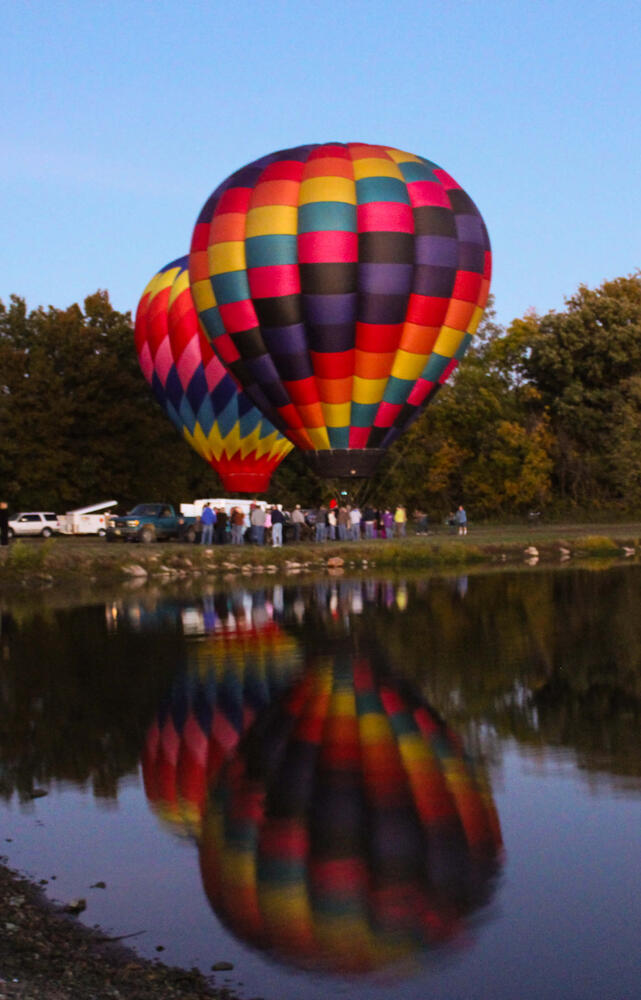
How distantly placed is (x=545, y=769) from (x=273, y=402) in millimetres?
28954

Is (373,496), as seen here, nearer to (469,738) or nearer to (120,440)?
(120,440)

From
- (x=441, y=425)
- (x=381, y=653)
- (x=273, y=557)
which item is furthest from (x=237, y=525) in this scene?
(x=441, y=425)

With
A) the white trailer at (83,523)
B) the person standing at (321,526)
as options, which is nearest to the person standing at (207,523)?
the person standing at (321,526)

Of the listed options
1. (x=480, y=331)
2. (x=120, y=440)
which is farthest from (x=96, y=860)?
(x=480, y=331)

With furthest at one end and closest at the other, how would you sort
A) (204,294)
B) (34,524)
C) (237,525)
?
(34,524)
(237,525)
(204,294)

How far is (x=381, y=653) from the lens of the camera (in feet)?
52.2

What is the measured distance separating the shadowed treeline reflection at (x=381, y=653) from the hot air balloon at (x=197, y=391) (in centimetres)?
2048

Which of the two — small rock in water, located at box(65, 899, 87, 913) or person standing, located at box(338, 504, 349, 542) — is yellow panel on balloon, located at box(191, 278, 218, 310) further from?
small rock in water, located at box(65, 899, 87, 913)

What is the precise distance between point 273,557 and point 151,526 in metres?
10.8

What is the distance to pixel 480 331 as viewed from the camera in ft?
232

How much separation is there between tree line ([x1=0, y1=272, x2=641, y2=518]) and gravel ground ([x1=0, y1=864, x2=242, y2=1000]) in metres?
51.5

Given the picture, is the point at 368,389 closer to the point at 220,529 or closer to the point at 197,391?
the point at 220,529

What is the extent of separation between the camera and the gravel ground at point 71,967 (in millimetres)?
5293

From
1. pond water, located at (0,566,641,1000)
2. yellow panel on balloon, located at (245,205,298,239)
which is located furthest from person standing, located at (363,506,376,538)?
pond water, located at (0,566,641,1000)
